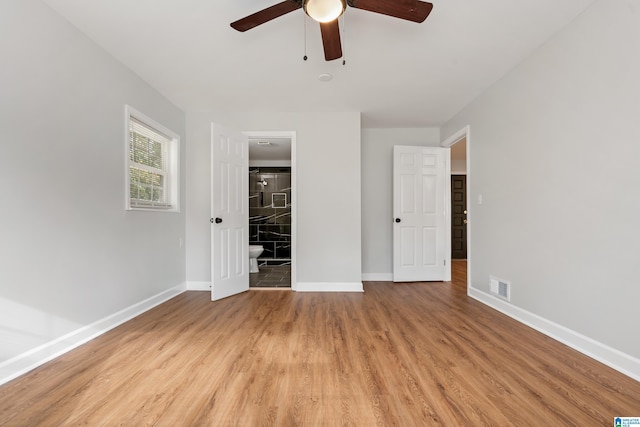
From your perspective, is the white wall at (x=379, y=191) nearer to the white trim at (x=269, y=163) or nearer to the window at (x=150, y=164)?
the white trim at (x=269, y=163)

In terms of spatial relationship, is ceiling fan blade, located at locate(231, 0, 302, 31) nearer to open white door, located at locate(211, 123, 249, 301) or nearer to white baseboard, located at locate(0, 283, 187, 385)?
open white door, located at locate(211, 123, 249, 301)

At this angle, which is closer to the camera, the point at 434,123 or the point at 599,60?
the point at 599,60

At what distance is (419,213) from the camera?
4.32 meters

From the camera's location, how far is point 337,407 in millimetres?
1425

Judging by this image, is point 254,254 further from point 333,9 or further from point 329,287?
point 333,9

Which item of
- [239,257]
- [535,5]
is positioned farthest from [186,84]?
[535,5]

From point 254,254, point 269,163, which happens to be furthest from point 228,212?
point 269,163

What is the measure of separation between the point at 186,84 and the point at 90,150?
4.02 feet

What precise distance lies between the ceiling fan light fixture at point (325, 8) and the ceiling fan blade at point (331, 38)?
10 cm

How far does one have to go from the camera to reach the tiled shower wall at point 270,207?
662 centimetres

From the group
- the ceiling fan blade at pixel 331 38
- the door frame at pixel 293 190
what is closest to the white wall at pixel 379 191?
the door frame at pixel 293 190

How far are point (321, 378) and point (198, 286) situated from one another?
268 cm

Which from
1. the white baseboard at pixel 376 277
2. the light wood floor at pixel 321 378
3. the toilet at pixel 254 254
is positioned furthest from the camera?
the toilet at pixel 254 254

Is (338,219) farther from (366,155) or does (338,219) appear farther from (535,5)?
(535,5)
